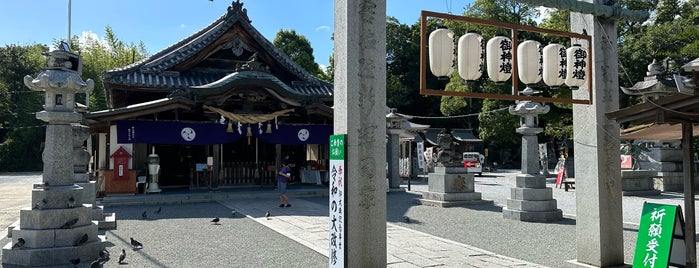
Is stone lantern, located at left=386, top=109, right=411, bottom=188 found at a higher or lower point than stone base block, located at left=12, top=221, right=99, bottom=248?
higher

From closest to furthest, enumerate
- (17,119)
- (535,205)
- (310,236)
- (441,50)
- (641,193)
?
(441,50) → (310,236) → (535,205) → (641,193) → (17,119)

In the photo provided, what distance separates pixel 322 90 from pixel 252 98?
15.6ft

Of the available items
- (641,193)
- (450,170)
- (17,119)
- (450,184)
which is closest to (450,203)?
(450,184)

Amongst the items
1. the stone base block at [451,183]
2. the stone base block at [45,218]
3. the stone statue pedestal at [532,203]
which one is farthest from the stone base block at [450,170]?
the stone base block at [45,218]

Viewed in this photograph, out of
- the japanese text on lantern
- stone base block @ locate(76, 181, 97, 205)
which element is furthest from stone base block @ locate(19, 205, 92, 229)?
the japanese text on lantern

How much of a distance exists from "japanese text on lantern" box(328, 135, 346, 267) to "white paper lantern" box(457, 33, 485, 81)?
204cm

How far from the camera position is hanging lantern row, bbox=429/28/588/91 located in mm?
5609

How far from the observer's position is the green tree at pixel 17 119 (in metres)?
38.9

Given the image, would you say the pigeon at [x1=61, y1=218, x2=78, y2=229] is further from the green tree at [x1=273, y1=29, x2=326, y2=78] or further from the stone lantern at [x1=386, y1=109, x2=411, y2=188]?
the green tree at [x1=273, y1=29, x2=326, y2=78]

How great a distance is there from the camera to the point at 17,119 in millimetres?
39000

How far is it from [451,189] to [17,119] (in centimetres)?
4024

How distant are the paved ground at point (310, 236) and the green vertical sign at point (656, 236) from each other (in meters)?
1.29

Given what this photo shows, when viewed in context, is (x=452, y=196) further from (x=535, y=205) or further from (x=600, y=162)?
(x=600, y=162)

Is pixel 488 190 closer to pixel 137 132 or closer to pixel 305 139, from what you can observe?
pixel 305 139
